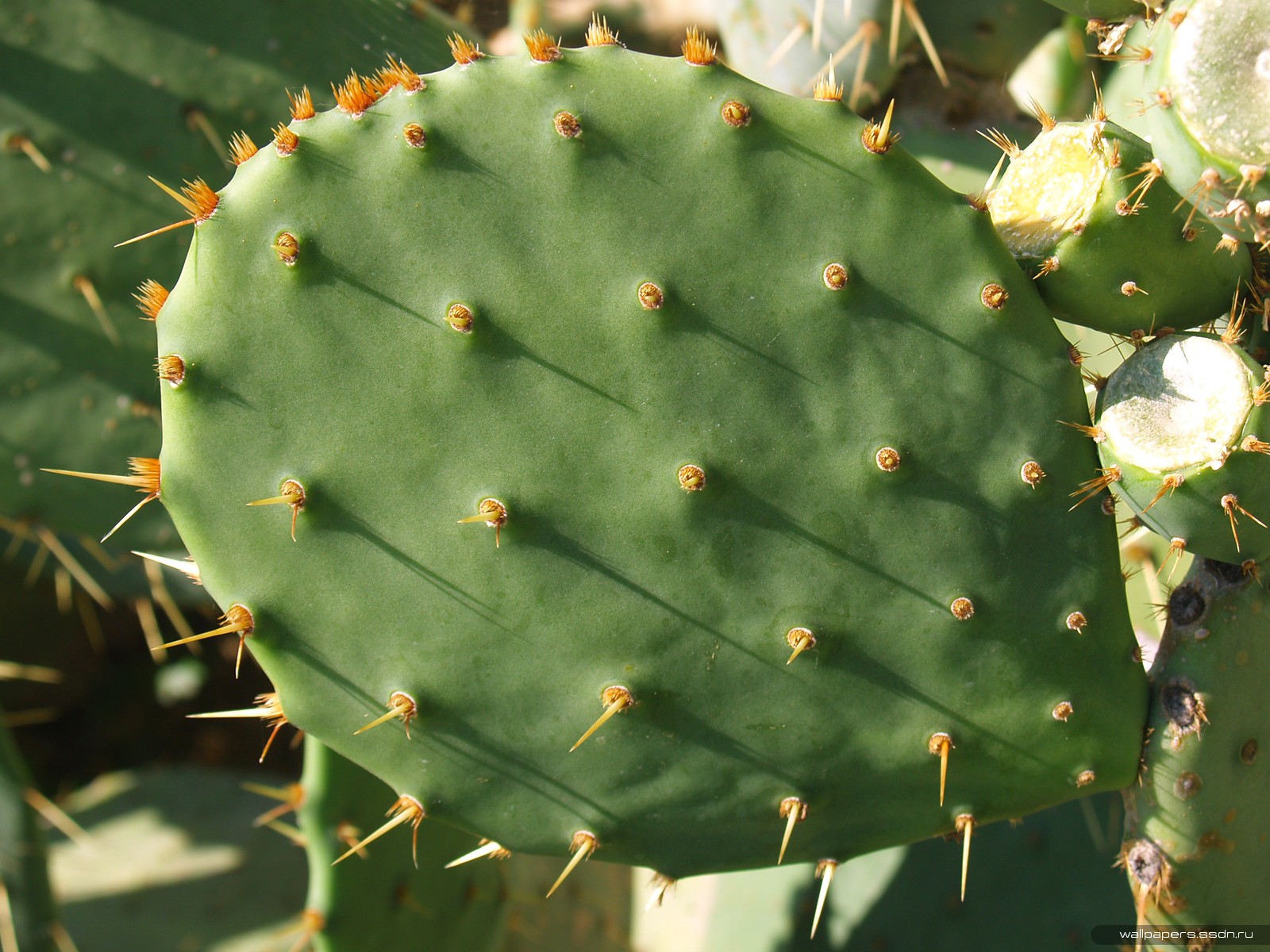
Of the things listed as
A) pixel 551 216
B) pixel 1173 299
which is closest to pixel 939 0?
pixel 1173 299

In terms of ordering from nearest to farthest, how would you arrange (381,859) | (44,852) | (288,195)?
(288,195) → (381,859) → (44,852)

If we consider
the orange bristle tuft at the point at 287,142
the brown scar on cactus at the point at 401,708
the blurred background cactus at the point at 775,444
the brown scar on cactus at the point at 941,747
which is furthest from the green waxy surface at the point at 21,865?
the brown scar on cactus at the point at 941,747

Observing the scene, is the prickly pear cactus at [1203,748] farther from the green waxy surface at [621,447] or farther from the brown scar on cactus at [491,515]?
the brown scar on cactus at [491,515]

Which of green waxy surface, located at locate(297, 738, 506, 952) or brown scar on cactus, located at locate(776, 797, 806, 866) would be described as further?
green waxy surface, located at locate(297, 738, 506, 952)

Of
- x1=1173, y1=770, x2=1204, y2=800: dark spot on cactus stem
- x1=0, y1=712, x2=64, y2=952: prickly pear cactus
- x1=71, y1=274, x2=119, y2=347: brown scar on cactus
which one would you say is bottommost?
x1=0, y1=712, x2=64, y2=952: prickly pear cactus

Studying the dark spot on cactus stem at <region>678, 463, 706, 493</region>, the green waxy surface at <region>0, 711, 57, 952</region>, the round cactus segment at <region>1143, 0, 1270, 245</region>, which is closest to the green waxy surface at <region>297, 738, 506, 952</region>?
the green waxy surface at <region>0, 711, 57, 952</region>

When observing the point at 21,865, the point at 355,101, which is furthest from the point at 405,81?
the point at 21,865

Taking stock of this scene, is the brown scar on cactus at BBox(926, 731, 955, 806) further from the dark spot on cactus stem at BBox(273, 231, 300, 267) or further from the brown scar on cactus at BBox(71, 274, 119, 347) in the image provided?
the brown scar on cactus at BBox(71, 274, 119, 347)

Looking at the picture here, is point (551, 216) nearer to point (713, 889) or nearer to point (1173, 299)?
point (1173, 299)
